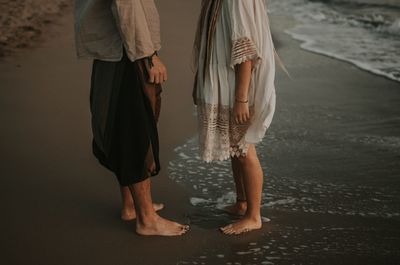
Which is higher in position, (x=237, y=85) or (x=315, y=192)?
(x=237, y=85)

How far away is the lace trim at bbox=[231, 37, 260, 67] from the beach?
2.94 ft

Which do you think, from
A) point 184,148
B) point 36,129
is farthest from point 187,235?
point 36,129

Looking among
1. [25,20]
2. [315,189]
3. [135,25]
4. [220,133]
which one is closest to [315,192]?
[315,189]

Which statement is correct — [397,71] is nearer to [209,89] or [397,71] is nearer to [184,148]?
[184,148]

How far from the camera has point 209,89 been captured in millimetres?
2895

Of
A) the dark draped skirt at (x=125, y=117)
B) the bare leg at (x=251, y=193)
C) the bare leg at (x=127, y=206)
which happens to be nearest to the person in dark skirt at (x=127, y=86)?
the dark draped skirt at (x=125, y=117)

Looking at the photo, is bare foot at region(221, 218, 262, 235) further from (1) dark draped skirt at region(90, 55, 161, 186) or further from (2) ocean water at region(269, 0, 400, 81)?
(2) ocean water at region(269, 0, 400, 81)

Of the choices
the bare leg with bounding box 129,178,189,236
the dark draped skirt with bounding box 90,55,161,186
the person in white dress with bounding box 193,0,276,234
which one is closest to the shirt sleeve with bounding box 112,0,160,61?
the dark draped skirt with bounding box 90,55,161,186

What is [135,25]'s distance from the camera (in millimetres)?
2637

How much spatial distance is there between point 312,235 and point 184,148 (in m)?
1.39

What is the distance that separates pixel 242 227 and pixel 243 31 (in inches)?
38.8

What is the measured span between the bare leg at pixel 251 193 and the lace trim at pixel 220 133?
0.21 feet

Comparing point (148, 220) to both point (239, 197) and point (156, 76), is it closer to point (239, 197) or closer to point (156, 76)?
point (239, 197)

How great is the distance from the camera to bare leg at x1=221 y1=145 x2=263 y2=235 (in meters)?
2.99
